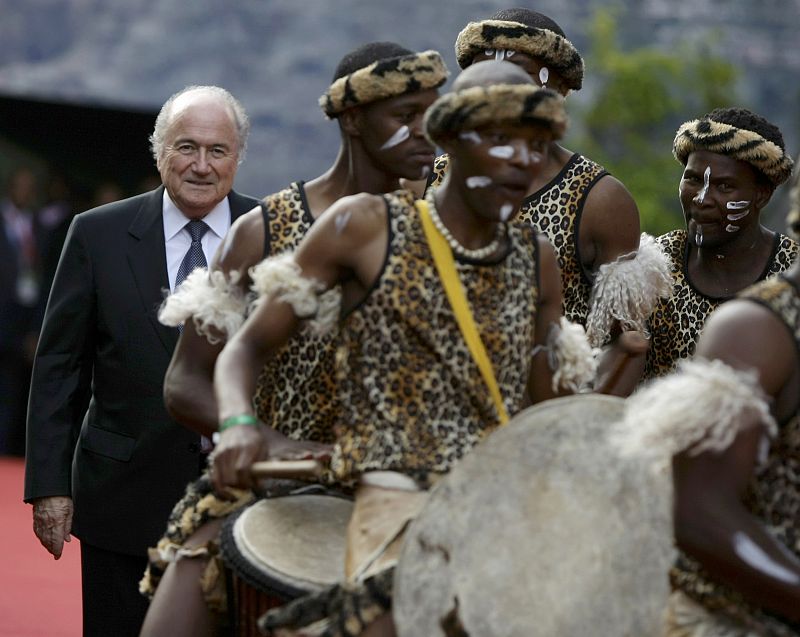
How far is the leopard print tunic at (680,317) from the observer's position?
6.71m

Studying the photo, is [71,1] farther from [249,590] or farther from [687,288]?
[249,590]

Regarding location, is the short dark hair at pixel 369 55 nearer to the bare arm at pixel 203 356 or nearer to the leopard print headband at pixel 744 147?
the bare arm at pixel 203 356

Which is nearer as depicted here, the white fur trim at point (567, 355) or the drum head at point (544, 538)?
the drum head at point (544, 538)

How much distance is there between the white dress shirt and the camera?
22.4 feet

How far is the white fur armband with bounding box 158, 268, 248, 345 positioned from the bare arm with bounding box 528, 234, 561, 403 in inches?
36.7

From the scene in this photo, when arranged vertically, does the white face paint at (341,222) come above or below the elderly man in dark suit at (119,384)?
above

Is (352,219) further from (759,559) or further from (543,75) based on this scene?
(543,75)

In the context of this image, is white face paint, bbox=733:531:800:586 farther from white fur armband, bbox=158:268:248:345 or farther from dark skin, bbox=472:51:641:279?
dark skin, bbox=472:51:641:279

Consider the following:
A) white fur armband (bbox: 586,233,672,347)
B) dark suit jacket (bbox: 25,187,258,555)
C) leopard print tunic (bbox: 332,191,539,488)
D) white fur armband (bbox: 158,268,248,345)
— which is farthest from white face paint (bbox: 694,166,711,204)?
leopard print tunic (bbox: 332,191,539,488)

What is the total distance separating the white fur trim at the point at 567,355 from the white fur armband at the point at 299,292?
2.07ft

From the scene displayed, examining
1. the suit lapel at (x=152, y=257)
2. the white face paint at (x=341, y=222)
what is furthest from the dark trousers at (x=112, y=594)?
the white face paint at (x=341, y=222)

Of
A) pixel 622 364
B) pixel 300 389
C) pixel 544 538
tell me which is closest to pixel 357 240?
pixel 300 389

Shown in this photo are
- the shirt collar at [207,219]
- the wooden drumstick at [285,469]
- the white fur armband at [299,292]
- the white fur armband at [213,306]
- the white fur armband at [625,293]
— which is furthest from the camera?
the shirt collar at [207,219]

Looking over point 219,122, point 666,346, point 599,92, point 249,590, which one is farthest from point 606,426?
point 599,92
